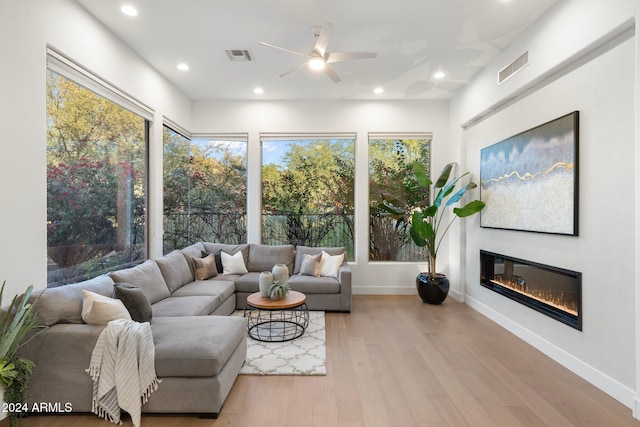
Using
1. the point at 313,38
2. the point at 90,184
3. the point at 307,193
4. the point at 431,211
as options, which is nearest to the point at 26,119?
the point at 90,184

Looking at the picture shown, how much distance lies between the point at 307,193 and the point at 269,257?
138 cm

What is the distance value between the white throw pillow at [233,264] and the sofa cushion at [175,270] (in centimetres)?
56

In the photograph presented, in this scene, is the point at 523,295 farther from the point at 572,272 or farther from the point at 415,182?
the point at 415,182

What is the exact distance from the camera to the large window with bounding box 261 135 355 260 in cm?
607

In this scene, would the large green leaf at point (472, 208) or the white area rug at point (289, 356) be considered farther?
the large green leaf at point (472, 208)

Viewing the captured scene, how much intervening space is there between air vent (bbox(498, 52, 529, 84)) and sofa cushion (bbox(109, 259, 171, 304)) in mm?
4517

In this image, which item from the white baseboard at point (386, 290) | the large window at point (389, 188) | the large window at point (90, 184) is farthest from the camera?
the large window at point (389, 188)

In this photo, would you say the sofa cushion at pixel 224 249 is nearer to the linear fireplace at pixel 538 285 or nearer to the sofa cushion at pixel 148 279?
the sofa cushion at pixel 148 279

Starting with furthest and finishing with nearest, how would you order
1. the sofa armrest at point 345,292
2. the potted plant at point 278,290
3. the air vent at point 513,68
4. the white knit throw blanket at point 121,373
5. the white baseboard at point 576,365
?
the sofa armrest at point 345,292, the potted plant at point 278,290, the air vent at point 513,68, the white baseboard at point 576,365, the white knit throw blanket at point 121,373

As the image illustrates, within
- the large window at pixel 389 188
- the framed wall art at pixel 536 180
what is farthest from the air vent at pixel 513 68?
the large window at pixel 389 188

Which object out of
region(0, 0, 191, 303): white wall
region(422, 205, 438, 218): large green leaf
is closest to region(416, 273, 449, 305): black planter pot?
region(422, 205, 438, 218): large green leaf

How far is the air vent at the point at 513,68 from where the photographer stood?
142 inches

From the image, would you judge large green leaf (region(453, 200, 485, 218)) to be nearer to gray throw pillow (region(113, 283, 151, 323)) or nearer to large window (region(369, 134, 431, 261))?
large window (region(369, 134, 431, 261))

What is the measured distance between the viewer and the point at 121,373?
2.23m
